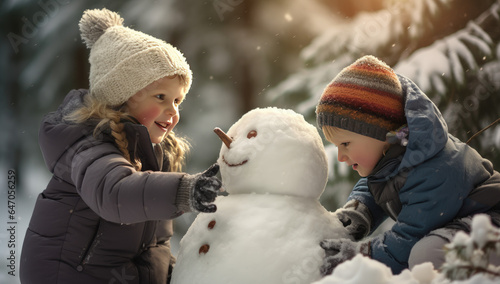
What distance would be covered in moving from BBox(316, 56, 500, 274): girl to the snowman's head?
99mm

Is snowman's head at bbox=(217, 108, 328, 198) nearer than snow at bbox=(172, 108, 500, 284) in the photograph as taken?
No

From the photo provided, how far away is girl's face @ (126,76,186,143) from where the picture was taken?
5.62 feet

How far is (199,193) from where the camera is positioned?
4.27 feet

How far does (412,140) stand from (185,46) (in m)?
1.97

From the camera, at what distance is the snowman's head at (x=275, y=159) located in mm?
1518

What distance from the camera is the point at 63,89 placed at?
10.4 ft

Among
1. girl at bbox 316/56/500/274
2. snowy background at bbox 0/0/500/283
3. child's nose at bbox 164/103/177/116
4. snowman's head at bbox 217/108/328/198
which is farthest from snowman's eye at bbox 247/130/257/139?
snowy background at bbox 0/0/500/283

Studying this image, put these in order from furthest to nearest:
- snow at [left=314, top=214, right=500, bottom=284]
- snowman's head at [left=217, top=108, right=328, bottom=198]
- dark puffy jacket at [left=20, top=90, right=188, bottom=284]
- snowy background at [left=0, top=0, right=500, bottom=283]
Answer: snowy background at [left=0, top=0, right=500, bottom=283] → snowman's head at [left=217, top=108, right=328, bottom=198] → dark puffy jacket at [left=20, top=90, right=188, bottom=284] → snow at [left=314, top=214, right=500, bottom=284]

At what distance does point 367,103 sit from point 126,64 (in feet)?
2.66

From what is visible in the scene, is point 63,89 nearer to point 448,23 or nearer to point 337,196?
point 337,196

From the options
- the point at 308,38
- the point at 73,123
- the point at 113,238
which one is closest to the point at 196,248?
the point at 113,238

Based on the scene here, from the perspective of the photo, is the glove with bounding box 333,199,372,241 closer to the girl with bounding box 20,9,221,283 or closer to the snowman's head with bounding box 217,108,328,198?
the snowman's head with bounding box 217,108,328,198

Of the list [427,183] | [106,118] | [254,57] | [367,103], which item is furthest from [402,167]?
[254,57]

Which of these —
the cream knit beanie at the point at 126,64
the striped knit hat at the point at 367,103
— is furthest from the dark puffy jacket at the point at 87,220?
the striped knit hat at the point at 367,103
